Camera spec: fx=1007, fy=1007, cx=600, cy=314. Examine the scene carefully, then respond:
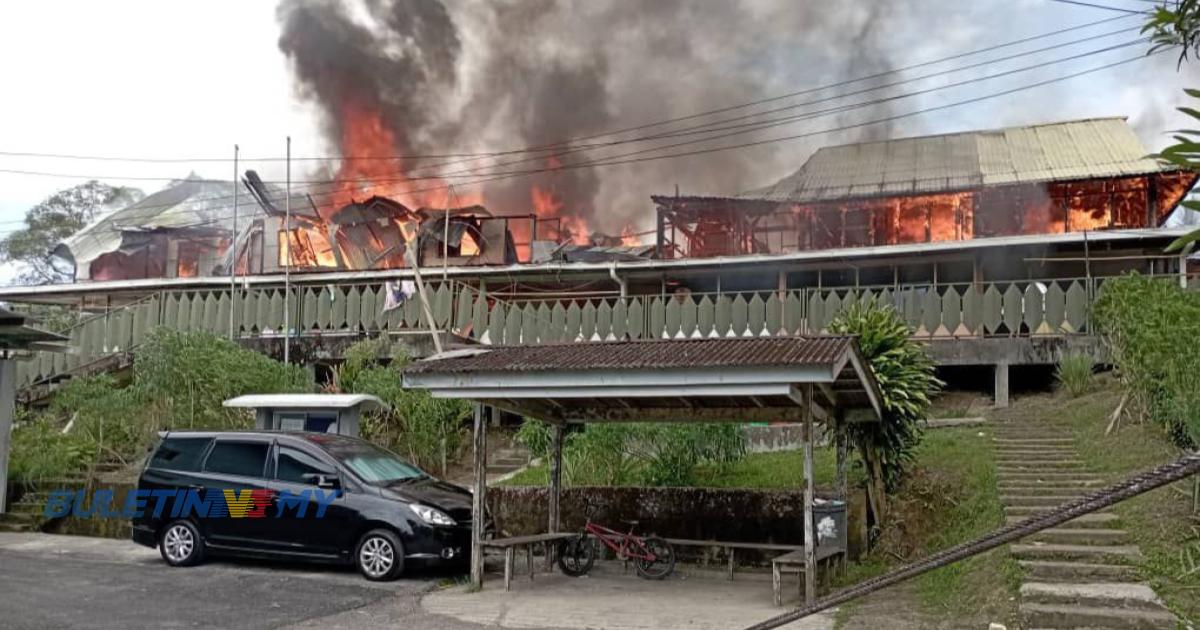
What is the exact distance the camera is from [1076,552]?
8477 mm

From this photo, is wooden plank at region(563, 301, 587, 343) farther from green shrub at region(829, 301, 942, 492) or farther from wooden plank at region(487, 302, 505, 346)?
green shrub at region(829, 301, 942, 492)

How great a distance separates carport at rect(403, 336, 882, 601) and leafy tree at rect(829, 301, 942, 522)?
0.70m

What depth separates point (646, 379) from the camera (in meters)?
9.60

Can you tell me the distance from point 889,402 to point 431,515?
17.5 ft

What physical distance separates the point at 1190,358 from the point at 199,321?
19645 mm

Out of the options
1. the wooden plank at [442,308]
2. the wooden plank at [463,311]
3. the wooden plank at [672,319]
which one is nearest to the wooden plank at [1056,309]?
the wooden plank at [672,319]

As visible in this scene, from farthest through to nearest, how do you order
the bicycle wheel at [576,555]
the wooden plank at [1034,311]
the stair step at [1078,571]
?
the wooden plank at [1034,311]
the bicycle wheel at [576,555]
the stair step at [1078,571]

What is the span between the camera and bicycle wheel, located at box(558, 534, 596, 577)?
38.3ft

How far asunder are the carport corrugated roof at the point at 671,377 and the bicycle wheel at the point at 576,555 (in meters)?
1.53

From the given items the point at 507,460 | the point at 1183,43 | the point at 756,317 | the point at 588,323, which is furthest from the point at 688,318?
the point at 1183,43

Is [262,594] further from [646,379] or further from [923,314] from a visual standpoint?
[923,314]

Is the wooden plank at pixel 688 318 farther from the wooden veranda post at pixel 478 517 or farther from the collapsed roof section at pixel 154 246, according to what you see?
the collapsed roof section at pixel 154 246

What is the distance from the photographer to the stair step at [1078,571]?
7816 mm

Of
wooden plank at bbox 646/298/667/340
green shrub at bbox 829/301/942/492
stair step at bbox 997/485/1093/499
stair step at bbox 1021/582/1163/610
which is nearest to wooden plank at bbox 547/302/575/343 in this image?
wooden plank at bbox 646/298/667/340
